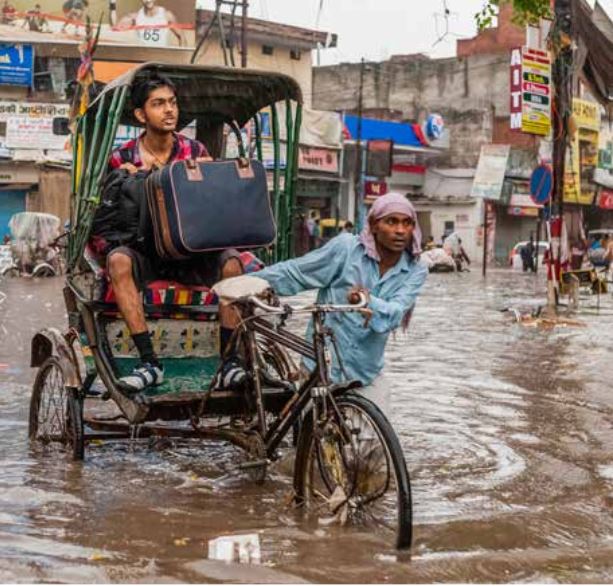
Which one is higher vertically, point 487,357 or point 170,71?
point 170,71

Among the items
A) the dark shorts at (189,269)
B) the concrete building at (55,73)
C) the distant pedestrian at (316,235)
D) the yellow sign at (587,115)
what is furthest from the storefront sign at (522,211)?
the dark shorts at (189,269)

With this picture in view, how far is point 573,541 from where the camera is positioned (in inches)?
177

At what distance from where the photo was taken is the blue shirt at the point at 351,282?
16.7 ft

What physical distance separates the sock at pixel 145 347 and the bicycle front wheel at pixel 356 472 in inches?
47.6

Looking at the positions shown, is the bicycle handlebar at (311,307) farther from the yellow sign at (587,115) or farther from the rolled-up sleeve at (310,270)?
the yellow sign at (587,115)

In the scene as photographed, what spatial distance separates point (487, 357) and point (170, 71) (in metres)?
5.83

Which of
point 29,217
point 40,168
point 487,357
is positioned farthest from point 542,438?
point 40,168

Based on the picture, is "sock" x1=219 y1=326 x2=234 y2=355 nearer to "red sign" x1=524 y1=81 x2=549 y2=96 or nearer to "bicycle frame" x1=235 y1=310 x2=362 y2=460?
"bicycle frame" x1=235 y1=310 x2=362 y2=460

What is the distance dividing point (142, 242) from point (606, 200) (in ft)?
148

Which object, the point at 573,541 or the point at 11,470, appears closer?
the point at 573,541

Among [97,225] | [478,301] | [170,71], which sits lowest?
[478,301]

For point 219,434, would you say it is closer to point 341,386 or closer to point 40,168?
point 341,386

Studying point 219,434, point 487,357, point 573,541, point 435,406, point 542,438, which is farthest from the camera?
point 487,357

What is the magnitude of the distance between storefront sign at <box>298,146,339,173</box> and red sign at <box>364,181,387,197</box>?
2.51 m
